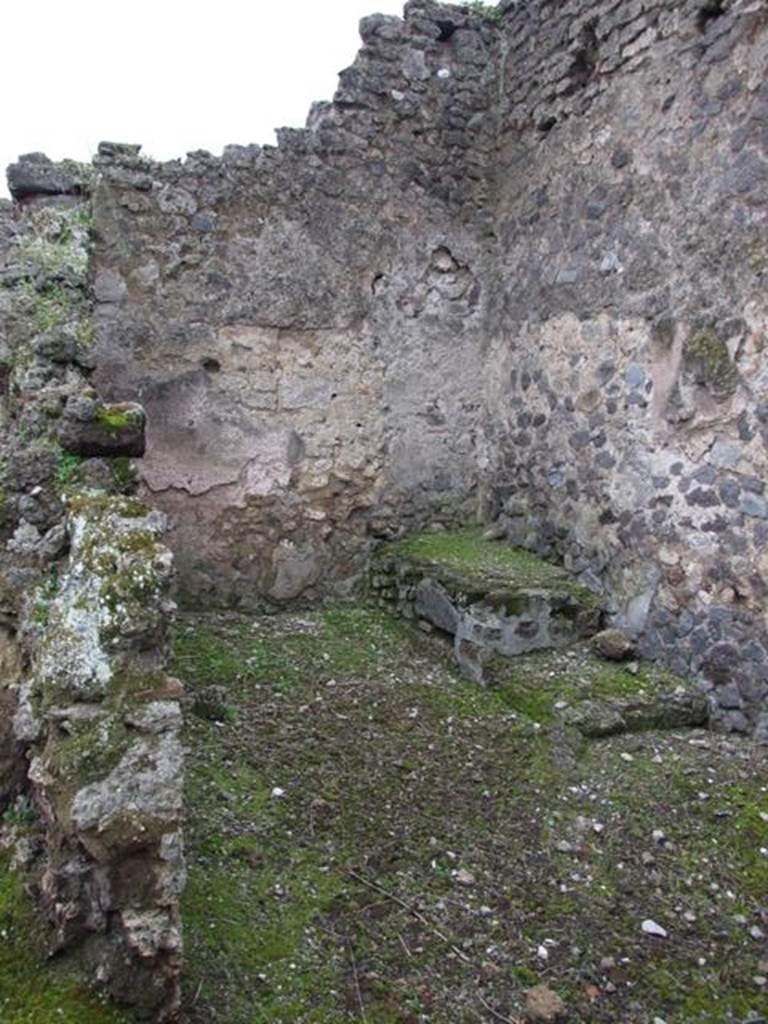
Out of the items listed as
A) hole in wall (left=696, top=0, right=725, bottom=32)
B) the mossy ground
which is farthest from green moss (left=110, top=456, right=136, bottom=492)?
hole in wall (left=696, top=0, right=725, bottom=32)

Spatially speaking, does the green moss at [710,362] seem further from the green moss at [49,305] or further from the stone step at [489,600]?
the green moss at [49,305]

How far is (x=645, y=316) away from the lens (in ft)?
15.6

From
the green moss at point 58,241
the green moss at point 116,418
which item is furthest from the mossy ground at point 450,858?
the green moss at point 58,241

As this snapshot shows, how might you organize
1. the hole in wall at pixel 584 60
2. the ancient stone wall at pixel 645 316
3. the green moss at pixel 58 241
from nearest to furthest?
the ancient stone wall at pixel 645 316
the green moss at pixel 58 241
the hole in wall at pixel 584 60

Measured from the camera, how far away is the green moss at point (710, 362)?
4.23 m

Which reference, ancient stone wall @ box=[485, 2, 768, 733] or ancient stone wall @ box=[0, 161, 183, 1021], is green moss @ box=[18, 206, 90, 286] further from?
ancient stone wall @ box=[485, 2, 768, 733]

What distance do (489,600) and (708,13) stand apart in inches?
119

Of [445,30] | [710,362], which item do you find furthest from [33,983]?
[445,30]

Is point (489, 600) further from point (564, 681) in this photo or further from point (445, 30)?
point (445, 30)

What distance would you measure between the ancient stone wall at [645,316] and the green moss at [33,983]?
3087mm

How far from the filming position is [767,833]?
347 centimetres

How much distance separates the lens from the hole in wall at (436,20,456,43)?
6023 mm

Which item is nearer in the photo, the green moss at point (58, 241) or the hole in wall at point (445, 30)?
the green moss at point (58, 241)

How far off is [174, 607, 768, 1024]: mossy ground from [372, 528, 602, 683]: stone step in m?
Result: 0.29
